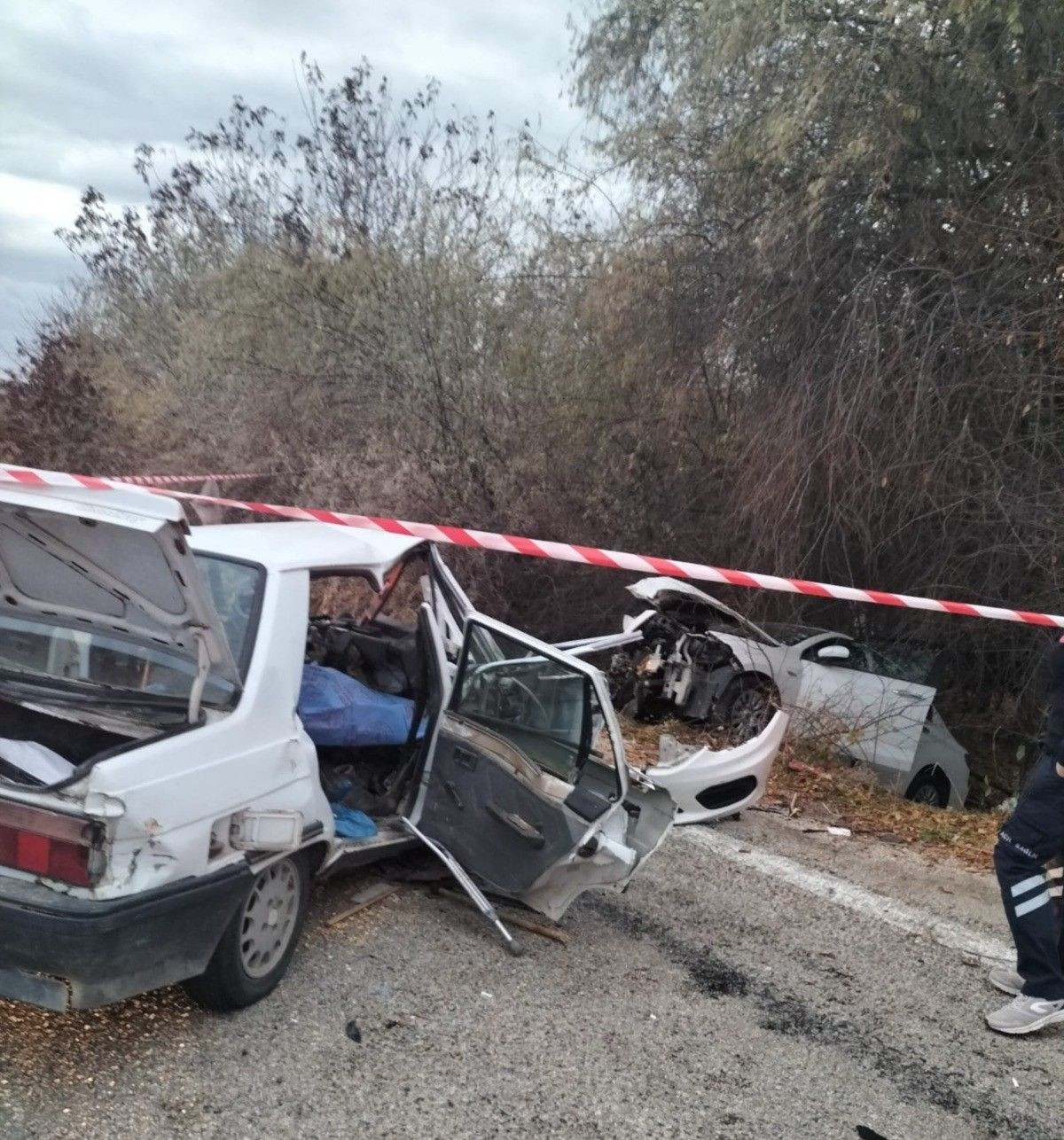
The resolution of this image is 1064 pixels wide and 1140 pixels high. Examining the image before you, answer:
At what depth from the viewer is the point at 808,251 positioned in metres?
9.34

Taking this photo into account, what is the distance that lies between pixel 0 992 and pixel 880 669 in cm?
763

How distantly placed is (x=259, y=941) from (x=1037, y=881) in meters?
2.94

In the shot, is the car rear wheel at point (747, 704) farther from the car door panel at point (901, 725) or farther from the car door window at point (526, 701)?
the car door window at point (526, 701)

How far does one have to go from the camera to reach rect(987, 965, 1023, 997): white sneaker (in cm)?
472

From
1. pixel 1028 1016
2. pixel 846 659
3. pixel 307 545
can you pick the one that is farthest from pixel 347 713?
pixel 846 659

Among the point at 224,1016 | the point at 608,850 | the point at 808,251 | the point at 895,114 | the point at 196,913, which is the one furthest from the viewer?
the point at 808,251

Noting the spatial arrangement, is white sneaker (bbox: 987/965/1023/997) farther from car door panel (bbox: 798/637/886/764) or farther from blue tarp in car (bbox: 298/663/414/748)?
car door panel (bbox: 798/637/886/764)

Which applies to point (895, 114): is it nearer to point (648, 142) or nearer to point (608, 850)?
point (648, 142)

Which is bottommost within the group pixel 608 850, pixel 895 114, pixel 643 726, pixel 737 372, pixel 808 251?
pixel 643 726

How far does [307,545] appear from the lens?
14.8 ft

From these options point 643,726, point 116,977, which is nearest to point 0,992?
point 116,977

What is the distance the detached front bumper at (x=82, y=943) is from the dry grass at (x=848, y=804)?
431 centimetres

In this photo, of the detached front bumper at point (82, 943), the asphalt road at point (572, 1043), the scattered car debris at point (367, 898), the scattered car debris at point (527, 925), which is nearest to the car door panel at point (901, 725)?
the asphalt road at point (572, 1043)

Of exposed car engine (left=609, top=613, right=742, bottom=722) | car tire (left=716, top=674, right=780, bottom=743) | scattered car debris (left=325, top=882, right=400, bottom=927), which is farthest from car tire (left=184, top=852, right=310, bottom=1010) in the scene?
exposed car engine (left=609, top=613, right=742, bottom=722)
